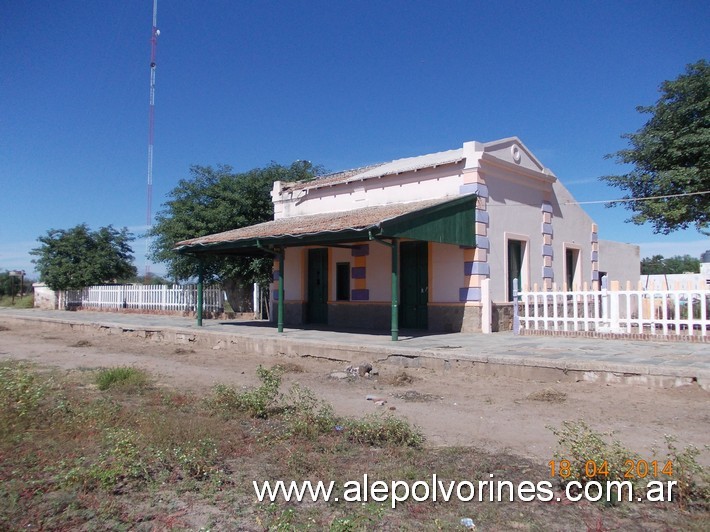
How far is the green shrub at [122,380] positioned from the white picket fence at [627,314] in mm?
8748

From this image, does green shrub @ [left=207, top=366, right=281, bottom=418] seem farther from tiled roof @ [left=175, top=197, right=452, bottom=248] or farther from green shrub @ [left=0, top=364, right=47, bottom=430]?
tiled roof @ [left=175, top=197, right=452, bottom=248]

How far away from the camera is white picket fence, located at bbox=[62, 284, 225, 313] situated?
22.8 m

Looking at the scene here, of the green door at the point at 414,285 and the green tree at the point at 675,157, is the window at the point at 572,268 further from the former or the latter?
the green door at the point at 414,285

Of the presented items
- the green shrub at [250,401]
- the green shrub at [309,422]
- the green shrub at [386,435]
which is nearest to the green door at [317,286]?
the green shrub at [250,401]

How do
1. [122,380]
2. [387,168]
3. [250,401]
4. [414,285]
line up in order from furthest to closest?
[387,168], [414,285], [122,380], [250,401]

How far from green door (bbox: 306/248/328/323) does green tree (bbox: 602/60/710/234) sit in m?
9.41

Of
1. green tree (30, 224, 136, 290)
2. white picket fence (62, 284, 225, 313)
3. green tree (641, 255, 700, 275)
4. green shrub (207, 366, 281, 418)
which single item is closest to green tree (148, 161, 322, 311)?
white picket fence (62, 284, 225, 313)

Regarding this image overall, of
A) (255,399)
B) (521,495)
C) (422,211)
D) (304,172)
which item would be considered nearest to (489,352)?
(422,211)

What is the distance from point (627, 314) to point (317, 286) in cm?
909

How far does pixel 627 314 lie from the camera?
1188 centimetres

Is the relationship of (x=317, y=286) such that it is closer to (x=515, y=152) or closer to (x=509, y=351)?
(x=515, y=152)

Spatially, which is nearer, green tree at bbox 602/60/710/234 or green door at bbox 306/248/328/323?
green tree at bbox 602/60/710/234

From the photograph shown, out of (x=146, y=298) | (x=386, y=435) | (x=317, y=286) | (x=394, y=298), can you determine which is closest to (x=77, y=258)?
(x=146, y=298)

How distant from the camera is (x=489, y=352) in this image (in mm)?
9727
